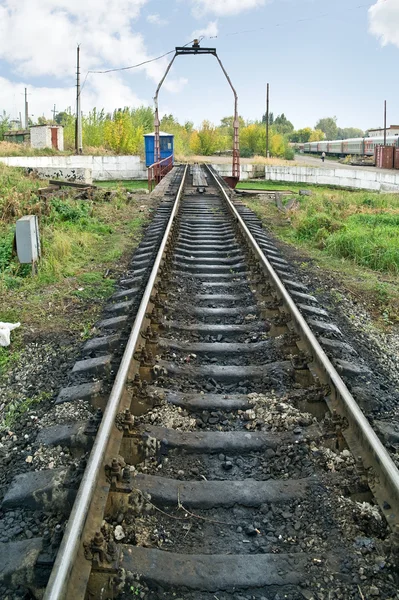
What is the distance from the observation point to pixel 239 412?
3.30 m

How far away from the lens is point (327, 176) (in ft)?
87.6

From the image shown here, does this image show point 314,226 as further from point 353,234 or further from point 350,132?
point 350,132

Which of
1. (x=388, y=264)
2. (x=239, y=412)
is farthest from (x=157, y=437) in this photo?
(x=388, y=264)

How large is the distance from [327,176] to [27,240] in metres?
22.7

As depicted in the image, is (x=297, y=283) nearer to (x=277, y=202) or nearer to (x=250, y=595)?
(x=250, y=595)

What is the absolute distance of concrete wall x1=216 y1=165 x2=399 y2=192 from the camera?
23297mm

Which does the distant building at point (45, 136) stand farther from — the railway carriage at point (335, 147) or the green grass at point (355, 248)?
the railway carriage at point (335, 147)

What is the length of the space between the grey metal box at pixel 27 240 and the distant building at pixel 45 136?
108 feet

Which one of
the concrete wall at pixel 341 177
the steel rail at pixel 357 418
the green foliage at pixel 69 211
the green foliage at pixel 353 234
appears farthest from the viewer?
the concrete wall at pixel 341 177

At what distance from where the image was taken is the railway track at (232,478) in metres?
2.07

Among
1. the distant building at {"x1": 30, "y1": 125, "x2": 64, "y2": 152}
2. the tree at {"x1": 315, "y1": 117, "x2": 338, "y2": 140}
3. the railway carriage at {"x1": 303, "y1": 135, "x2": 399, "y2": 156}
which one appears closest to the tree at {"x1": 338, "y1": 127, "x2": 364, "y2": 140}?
the tree at {"x1": 315, "y1": 117, "x2": 338, "y2": 140}

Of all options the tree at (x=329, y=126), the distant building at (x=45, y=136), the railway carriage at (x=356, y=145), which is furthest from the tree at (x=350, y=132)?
the distant building at (x=45, y=136)

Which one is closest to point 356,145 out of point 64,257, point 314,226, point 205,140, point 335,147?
point 335,147

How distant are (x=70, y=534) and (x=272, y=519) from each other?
92cm
